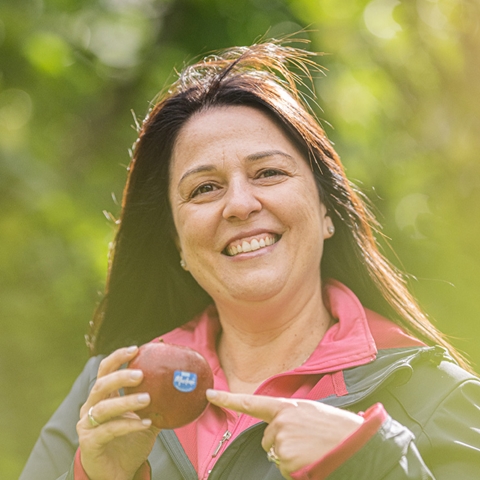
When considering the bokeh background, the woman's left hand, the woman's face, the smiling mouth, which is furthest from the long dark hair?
the bokeh background

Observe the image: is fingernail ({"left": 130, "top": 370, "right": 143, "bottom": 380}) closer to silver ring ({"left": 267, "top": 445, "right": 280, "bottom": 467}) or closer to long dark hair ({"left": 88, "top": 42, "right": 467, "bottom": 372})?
silver ring ({"left": 267, "top": 445, "right": 280, "bottom": 467})

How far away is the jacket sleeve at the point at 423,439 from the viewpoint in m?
1.90

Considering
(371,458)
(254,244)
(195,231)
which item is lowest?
(371,458)

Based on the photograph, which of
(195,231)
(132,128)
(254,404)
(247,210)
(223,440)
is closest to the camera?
(254,404)

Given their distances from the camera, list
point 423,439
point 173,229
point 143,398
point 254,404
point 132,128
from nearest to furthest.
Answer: point 254,404
point 143,398
point 423,439
point 173,229
point 132,128

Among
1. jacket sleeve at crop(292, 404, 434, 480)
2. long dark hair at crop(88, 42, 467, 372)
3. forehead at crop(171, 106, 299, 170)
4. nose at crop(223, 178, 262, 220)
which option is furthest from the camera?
long dark hair at crop(88, 42, 467, 372)

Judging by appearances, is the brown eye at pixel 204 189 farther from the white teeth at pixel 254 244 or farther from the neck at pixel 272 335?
the neck at pixel 272 335

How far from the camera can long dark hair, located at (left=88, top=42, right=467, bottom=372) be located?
9.02 feet

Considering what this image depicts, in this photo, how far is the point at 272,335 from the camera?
2.71 metres

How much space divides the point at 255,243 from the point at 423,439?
78cm

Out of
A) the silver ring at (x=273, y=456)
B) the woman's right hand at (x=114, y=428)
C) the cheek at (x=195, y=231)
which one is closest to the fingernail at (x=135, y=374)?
the woman's right hand at (x=114, y=428)

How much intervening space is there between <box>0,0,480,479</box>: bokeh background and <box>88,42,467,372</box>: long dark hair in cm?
179

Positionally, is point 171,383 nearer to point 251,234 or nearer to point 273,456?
point 273,456

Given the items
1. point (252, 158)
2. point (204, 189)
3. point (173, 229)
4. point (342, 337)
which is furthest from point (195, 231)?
point (342, 337)
